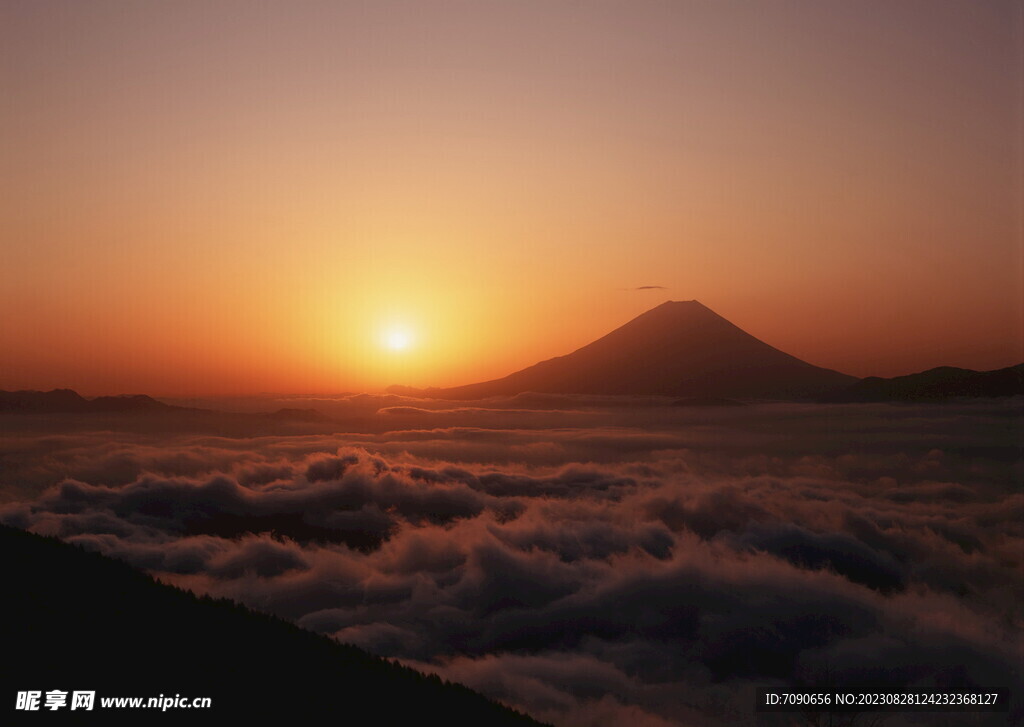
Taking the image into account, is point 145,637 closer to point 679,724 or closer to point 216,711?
point 216,711

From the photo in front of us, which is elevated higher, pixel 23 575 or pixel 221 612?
pixel 23 575

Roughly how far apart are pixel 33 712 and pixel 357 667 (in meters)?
38.6

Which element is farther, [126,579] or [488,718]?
[126,579]

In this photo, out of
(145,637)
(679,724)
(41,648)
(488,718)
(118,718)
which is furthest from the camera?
(679,724)

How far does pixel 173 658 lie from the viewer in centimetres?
4934

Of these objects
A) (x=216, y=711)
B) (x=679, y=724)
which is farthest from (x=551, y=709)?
(x=216, y=711)

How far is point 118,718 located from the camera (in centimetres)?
2772

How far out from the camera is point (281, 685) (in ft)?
175

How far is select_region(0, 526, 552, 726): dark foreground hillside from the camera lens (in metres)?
37.9

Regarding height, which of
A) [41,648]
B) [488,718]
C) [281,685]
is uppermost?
[41,648]

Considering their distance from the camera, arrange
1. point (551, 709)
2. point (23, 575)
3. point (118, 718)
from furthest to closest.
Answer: point (551, 709) < point (23, 575) < point (118, 718)

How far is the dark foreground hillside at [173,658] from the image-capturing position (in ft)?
124

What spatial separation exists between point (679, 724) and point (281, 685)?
173 meters

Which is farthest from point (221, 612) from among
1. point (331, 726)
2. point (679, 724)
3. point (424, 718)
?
point (679, 724)
